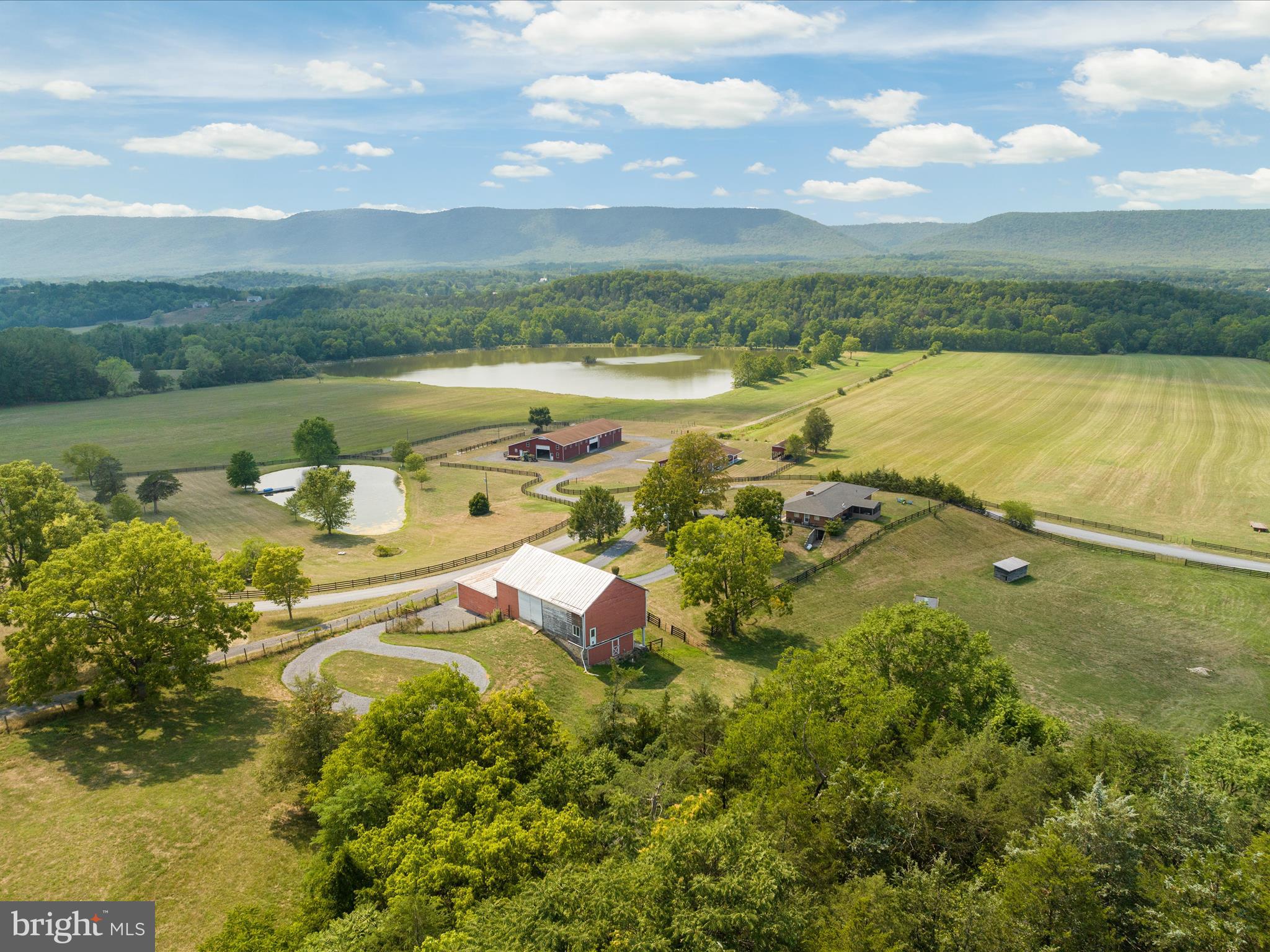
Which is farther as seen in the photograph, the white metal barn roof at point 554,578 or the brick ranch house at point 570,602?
the white metal barn roof at point 554,578

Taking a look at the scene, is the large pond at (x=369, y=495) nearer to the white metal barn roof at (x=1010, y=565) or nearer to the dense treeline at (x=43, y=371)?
the white metal barn roof at (x=1010, y=565)

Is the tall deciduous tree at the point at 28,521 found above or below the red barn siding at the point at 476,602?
above

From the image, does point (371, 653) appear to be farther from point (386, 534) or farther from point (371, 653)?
point (386, 534)

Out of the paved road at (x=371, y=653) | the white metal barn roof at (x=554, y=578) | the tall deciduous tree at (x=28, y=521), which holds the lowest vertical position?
the paved road at (x=371, y=653)

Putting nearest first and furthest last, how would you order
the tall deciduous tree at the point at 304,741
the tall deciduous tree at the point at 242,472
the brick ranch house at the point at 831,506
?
the tall deciduous tree at the point at 304,741
the brick ranch house at the point at 831,506
the tall deciduous tree at the point at 242,472

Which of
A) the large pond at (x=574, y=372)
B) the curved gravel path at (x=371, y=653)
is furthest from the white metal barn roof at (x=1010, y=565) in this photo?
the large pond at (x=574, y=372)

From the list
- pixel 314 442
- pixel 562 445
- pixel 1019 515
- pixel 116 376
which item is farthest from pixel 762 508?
pixel 116 376

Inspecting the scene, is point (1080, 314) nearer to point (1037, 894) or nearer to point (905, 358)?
point (905, 358)

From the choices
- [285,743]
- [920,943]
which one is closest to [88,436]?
[285,743]
